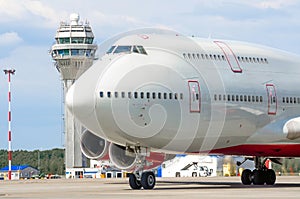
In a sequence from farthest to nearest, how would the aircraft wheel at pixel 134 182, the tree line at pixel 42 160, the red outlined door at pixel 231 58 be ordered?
the tree line at pixel 42 160 < the red outlined door at pixel 231 58 < the aircraft wheel at pixel 134 182

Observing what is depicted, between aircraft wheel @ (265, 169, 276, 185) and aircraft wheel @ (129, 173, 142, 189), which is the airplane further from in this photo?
aircraft wheel @ (265, 169, 276, 185)

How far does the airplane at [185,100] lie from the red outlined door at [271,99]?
44 millimetres

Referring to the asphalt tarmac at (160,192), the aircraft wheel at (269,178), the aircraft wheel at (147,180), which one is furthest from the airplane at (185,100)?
the asphalt tarmac at (160,192)

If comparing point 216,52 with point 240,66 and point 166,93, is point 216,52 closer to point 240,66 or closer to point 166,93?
point 240,66

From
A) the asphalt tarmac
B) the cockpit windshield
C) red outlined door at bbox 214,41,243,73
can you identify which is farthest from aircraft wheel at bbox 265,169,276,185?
the cockpit windshield

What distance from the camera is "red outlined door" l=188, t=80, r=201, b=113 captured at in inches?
1423

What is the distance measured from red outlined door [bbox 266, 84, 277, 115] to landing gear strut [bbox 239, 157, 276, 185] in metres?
4.23

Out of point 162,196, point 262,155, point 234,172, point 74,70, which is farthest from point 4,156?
point 162,196

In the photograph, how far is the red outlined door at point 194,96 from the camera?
119ft

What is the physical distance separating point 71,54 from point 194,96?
95287 millimetres

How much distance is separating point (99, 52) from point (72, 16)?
3979 inches

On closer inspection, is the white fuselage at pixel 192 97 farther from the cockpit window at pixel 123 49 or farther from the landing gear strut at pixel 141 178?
the landing gear strut at pixel 141 178

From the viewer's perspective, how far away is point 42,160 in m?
138

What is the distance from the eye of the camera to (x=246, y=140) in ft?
128
